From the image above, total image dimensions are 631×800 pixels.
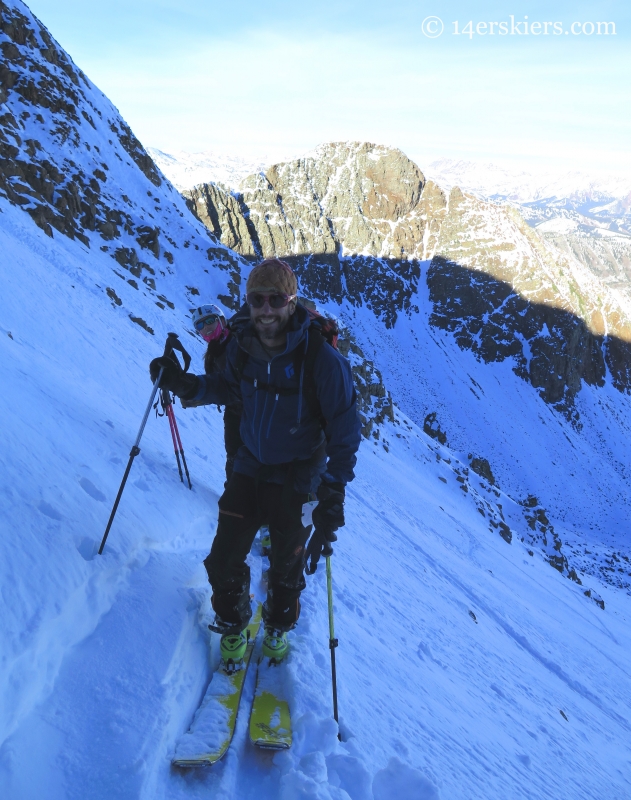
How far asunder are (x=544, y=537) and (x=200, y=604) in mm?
47082

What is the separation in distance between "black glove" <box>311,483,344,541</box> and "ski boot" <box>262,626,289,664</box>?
42.4 inches

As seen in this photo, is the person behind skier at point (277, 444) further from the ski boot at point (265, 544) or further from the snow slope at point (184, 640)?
the ski boot at point (265, 544)

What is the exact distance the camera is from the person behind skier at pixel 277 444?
10.8 ft

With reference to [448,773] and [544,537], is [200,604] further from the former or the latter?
[544,537]

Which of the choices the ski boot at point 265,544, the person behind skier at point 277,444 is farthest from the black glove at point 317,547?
the ski boot at point 265,544

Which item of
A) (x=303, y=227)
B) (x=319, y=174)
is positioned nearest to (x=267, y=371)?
(x=303, y=227)

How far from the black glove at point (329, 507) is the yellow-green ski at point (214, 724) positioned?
4.39ft

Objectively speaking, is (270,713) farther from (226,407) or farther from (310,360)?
(226,407)

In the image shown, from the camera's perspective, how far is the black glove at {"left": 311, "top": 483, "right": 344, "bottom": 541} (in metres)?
3.39

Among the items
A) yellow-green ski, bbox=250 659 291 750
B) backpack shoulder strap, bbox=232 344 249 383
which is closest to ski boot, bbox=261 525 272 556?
yellow-green ski, bbox=250 659 291 750

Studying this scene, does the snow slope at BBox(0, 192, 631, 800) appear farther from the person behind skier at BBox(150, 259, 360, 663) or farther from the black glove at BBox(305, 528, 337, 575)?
the black glove at BBox(305, 528, 337, 575)

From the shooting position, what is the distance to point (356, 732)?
351cm

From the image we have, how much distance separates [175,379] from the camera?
3.92 meters

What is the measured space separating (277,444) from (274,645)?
1680mm
